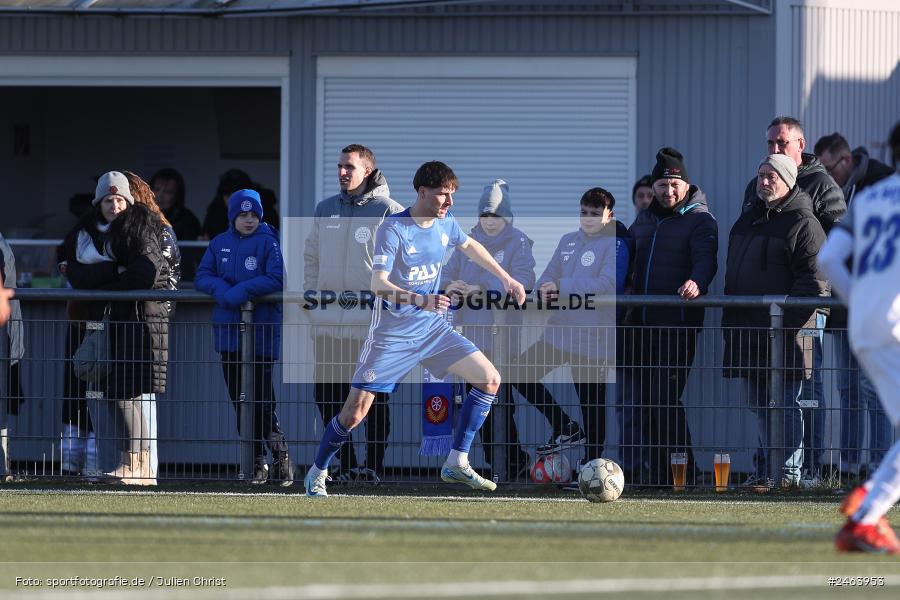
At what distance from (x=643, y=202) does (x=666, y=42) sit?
143 centimetres

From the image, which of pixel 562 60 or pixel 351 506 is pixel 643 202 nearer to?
pixel 562 60

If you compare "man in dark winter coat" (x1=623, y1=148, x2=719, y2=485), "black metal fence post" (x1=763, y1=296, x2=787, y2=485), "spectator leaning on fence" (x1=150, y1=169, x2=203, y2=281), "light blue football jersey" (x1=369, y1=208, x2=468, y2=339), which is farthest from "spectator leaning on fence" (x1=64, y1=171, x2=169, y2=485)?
"black metal fence post" (x1=763, y1=296, x2=787, y2=485)

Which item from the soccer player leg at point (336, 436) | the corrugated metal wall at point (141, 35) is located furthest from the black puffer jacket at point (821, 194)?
the corrugated metal wall at point (141, 35)

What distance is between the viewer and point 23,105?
17516mm

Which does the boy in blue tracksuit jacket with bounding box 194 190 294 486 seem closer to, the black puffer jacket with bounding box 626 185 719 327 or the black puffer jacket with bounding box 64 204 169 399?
the black puffer jacket with bounding box 64 204 169 399

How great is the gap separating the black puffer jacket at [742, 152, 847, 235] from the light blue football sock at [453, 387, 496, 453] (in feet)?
7.64

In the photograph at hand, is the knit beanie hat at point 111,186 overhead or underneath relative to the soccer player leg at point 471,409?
overhead

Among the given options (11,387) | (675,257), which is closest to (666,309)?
(675,257)

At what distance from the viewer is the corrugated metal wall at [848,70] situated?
12.3 meters

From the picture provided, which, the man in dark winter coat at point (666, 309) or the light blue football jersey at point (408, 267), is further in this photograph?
the man in dark winter coat at point (666, 309)

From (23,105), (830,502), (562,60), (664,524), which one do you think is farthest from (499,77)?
(23,105)

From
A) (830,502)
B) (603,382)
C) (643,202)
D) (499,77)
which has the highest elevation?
(499,77)

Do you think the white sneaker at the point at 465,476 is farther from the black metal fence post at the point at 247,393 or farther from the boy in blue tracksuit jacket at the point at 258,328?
the black metal fence post at the point at 247,393

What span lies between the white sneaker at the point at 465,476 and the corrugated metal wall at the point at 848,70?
14.7 ft
